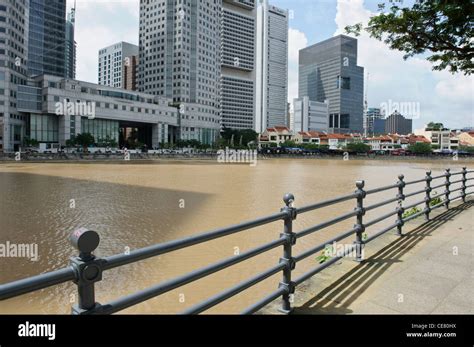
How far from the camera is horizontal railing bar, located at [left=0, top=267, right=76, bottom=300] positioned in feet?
6.49

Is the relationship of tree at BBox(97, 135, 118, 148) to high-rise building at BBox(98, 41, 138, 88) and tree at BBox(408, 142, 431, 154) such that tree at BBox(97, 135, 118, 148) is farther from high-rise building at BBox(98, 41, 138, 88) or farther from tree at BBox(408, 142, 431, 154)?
tree at BBox(408, 142, 431, 154)

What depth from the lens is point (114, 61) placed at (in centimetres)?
17800

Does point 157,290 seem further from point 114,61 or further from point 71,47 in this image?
point 114,61

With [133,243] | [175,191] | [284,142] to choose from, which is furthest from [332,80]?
[133,243]

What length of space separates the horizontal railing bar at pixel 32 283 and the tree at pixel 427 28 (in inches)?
362

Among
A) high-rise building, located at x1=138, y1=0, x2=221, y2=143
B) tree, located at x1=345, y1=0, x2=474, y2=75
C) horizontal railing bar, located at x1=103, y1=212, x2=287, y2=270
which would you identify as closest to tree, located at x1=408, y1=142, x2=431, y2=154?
high-rise building, located at x1=138, y1=0, x2=221, y2=143

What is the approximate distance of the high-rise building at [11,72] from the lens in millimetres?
80625

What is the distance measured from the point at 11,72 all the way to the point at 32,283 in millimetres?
98222

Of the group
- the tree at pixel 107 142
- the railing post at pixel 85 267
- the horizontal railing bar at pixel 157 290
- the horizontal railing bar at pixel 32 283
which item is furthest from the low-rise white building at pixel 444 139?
the horizontal railing bar at pixel 32 283

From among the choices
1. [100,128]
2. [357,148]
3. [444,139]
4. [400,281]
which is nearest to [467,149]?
[444,139]

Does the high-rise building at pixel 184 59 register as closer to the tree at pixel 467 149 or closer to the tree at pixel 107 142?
the tree at pixel 107 142

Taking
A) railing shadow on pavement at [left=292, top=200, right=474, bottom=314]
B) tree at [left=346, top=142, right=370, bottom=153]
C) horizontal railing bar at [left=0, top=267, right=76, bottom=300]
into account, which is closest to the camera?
horizontal railing bar at [left=0, top=267, right=76, bottom=300]

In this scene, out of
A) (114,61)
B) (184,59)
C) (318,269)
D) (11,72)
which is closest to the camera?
(318,269)

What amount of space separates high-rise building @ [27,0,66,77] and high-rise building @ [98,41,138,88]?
42.4 meters
